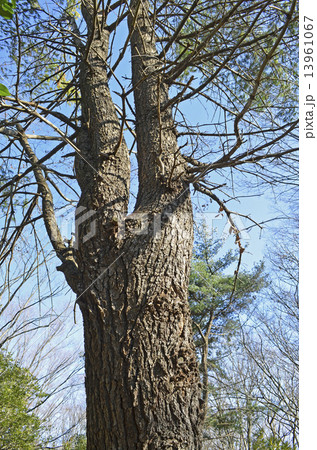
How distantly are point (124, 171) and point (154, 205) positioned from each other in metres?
0.30

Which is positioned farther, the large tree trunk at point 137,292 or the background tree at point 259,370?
the background tree at point 259,370

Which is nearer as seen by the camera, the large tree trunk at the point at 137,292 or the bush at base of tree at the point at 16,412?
the large tree trunk at the point at 137,292

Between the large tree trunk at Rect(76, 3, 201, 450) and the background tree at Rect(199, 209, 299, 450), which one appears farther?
the background tree at Rect(199, 209, 299, 450)

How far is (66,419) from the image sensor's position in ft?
27.2

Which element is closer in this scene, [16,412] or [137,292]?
[137,292]

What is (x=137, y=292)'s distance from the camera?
65.9 inches

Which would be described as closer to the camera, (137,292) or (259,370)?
(137,292)

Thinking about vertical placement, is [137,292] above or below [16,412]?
above

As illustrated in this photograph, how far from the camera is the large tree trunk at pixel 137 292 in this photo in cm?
149

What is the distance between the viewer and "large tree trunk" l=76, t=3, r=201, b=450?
58.5 inches
